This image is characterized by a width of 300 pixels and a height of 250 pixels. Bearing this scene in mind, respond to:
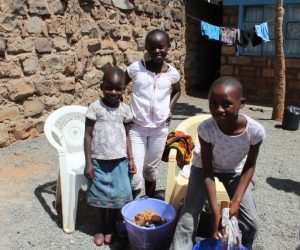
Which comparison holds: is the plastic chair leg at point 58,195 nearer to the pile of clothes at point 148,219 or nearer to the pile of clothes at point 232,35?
the pile of clothes at point 148,219

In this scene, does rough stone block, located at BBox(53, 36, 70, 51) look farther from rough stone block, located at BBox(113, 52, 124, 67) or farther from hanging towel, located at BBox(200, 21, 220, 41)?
hanging towel, located at BBox(200, 21, 220, 41)

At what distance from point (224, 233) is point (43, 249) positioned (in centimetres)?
144

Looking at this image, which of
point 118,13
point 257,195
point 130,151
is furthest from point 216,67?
point 130,151

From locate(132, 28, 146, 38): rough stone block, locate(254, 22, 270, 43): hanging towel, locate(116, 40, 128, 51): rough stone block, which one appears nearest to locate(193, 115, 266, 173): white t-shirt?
locate(116, 40, 128, 51): rough stone block

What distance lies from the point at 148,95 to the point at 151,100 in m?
0.05

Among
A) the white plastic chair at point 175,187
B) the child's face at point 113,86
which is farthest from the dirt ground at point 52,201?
the child's face at point 113,86

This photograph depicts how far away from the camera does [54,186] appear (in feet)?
12.9

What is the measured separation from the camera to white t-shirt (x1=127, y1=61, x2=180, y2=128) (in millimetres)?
3094

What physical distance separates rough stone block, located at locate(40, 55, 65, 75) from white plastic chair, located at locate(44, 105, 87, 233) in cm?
200

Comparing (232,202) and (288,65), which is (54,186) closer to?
(232,202)

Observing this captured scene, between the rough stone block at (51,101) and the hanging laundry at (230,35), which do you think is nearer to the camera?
the rough stone block at (51,101)

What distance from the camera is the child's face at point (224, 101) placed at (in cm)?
222

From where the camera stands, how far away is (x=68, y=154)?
3.47 m

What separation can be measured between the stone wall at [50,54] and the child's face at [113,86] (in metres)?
2.45
